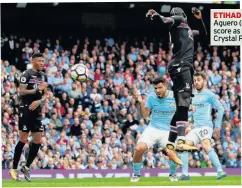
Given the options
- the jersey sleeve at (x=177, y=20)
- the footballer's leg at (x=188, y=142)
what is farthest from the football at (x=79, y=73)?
the jersey sleeve at (x=177, y=20)

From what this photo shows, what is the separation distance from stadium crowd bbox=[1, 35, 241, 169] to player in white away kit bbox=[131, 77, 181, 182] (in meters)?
4.79

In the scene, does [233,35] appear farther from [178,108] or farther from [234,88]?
[234,88]

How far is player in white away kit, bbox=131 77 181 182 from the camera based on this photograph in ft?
69.6

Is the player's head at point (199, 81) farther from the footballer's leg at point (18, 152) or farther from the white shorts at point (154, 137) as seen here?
the footballer's leg at point (18, 152)

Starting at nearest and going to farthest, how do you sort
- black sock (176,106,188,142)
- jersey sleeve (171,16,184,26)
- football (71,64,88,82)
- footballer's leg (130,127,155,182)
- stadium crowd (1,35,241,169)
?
jersey sleeve (171,16,184,26) < black sock (176,106,188,142) < footballer's leg (130,127,155,182) < football (71,64,88,82) < stadium crowd (1,35,241,169)

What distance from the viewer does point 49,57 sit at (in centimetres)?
3005

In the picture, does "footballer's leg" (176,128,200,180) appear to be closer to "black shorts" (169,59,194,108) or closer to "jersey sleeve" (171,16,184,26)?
"black shorts" (169,59,194,108)

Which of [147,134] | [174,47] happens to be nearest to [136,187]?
[147,134]

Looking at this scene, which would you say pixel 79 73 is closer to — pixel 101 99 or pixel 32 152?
pixel 32 152

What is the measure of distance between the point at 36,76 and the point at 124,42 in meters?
10.9

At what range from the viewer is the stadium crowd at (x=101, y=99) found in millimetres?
26438

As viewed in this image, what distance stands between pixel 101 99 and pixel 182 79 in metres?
8.38

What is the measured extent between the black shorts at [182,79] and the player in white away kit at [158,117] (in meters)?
0.30

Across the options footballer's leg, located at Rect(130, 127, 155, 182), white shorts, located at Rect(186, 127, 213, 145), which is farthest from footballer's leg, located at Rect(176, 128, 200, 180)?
footballer's leg, located at Rect(130, 127, 155, 182)
